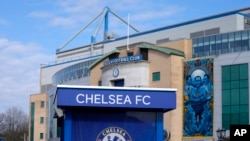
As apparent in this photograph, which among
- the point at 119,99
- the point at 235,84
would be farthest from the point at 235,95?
the point at 119,99

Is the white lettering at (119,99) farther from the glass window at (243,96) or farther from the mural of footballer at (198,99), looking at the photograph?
the mural of footballer at (198,99)

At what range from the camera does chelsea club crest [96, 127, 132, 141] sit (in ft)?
55.5

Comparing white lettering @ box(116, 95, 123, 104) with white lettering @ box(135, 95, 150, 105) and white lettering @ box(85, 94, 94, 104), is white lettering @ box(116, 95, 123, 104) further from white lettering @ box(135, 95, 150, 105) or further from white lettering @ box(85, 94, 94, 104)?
white lettering @ box(85, 94, 94, 104)

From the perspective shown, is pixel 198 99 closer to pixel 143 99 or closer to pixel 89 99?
pixel 143 99

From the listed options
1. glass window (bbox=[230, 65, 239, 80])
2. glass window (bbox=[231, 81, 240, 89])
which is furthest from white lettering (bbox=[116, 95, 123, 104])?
glass window (bbox=[230, 65, 239, 80])

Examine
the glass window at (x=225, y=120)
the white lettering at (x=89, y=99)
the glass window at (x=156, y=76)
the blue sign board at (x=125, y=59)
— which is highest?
the blue sign board at (x=125, y=59)

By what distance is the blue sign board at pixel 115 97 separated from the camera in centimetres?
1642

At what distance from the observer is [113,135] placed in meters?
17.0

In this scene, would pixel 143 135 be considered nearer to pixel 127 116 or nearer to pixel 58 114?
pixel 127 116

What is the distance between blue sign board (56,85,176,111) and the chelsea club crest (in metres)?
0.85

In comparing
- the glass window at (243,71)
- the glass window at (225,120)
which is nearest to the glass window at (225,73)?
the glass window at (243,71)

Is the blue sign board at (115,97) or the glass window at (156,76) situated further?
the glass window at (156,76)

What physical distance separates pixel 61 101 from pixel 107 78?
48.8 m

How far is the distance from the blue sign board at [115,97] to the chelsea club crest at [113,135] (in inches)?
33.4
